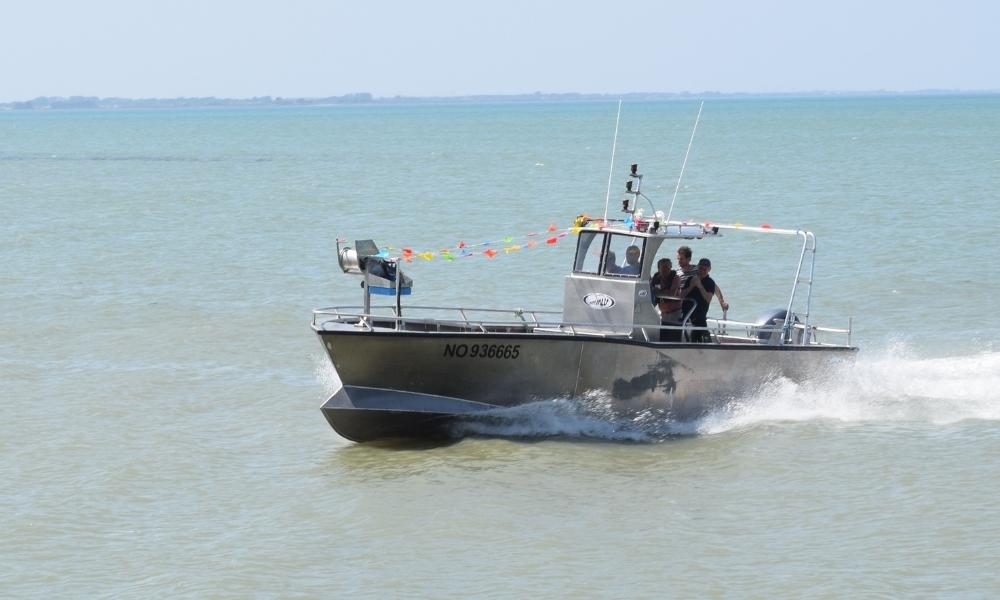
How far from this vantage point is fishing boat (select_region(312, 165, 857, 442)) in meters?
14.9

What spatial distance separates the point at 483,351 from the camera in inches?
589

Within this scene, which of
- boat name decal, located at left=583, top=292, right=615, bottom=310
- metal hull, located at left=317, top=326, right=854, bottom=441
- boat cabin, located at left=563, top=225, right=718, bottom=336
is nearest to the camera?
metal hull, located at left=317, top=326, right=854, bottom=441

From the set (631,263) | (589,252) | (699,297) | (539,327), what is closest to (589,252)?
(589,252)

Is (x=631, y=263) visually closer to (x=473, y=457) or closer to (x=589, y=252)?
(x=589, y=252)

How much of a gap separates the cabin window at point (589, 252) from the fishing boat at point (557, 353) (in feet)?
0.04

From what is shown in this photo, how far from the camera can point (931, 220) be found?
4078 cm

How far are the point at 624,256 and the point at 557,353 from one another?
153 cm

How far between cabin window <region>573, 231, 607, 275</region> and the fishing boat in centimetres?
1

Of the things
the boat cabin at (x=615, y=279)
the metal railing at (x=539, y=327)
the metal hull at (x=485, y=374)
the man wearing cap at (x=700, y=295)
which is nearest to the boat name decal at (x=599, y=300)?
the boat cabin at (x=615, y=279)

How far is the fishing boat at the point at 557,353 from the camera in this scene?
48.8ft

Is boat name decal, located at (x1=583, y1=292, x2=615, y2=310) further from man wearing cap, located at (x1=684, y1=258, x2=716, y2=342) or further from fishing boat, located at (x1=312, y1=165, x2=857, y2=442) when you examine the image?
man wearing cap, located at (x1=684, y1=258, x2=716, y2=342)

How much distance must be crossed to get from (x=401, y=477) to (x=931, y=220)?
1178 inches

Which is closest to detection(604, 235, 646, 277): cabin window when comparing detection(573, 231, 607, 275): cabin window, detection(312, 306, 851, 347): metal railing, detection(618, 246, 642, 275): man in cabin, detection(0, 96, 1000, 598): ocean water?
detection(618, 246, 642, 275): man in cabin

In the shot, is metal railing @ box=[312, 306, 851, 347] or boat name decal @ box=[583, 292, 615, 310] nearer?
metal railing @ box=[312, 306, 851, 347]
